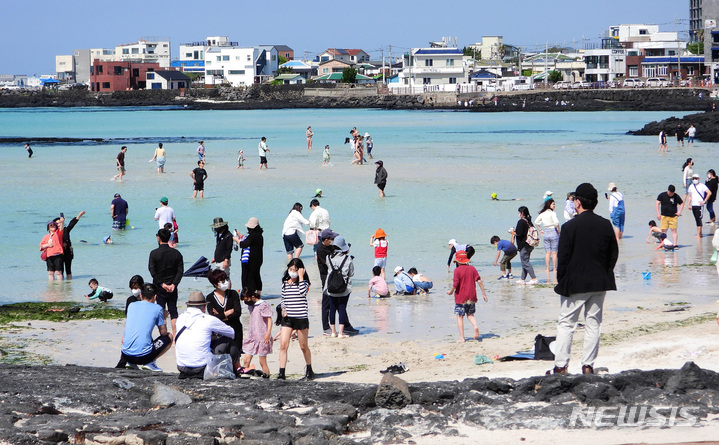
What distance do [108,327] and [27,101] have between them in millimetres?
173149

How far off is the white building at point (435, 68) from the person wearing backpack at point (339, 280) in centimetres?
12068

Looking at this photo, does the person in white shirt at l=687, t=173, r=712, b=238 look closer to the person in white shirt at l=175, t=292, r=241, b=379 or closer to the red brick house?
the person in white shirt at l=175, t=292, r=241, b=379

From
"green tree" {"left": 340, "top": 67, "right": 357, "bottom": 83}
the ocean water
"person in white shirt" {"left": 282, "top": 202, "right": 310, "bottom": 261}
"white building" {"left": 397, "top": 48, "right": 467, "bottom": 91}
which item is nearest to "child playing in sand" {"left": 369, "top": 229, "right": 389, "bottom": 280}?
the ocean water

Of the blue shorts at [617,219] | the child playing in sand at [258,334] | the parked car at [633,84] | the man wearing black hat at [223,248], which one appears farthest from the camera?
the parked car at [633,84]

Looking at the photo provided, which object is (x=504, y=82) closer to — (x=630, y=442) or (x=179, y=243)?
(x=179, y=243)

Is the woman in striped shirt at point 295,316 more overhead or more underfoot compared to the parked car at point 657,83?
more underfoot

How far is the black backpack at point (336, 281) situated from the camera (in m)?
11.2

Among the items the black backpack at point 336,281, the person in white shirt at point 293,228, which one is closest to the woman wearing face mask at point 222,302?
the black backpack at point 336,281

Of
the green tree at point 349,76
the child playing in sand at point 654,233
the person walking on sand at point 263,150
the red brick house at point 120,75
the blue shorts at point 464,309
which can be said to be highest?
the red brick house at point 120,75

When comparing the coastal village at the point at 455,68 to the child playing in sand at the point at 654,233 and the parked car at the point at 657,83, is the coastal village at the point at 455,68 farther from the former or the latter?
the child playing in sand at the point at 654,233

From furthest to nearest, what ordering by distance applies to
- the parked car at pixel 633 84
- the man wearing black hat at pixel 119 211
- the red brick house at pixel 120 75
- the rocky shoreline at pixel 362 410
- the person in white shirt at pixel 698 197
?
the red brick house at pixel 120 75 < the parked car at pixel 633 84 < the man wearing black hat at pixel 119 211 < the person in white shirt at pixel 698 197 < the rocky shoreline at pixel 362 410

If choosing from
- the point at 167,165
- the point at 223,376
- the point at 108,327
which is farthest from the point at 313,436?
the point at 167,165

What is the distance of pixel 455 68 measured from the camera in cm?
13200

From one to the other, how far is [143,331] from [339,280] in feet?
10.3
